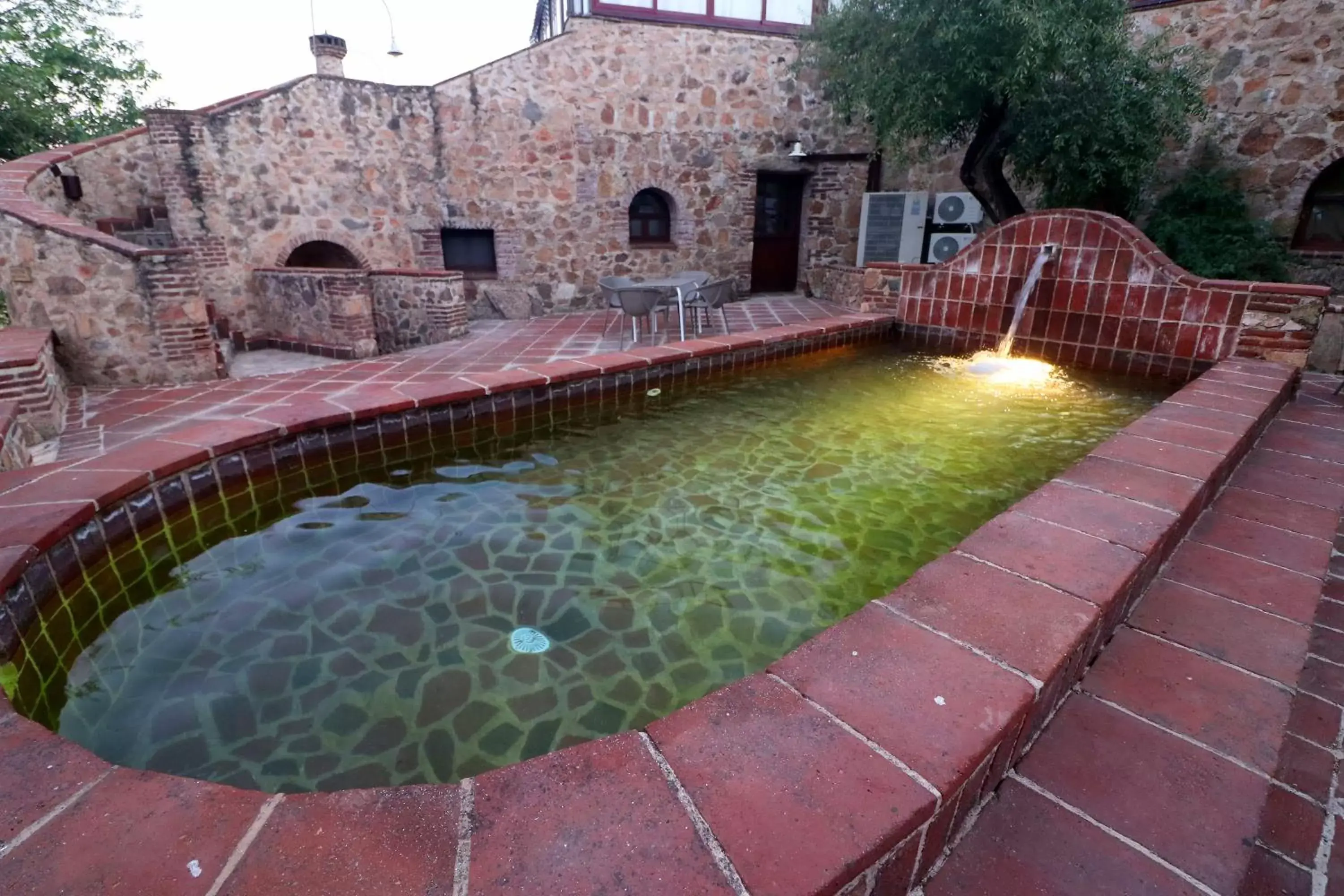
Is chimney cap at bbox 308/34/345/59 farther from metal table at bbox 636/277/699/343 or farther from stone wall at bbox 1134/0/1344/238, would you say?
stone wall at bbox 1134/0/1344/238

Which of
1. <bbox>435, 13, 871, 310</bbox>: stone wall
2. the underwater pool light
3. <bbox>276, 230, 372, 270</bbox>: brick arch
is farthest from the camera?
<bbox>435, 13, 871, 310</bbox>: stone wall

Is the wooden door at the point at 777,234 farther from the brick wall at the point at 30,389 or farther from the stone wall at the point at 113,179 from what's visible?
the brick wall at the point at 30,389

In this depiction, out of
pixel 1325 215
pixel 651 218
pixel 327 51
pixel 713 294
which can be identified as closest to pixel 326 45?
pixel 327 51

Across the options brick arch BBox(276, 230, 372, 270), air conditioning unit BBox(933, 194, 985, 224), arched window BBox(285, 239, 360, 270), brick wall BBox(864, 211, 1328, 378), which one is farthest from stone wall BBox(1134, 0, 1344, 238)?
arched window BBox(285, 239, 360, 270)

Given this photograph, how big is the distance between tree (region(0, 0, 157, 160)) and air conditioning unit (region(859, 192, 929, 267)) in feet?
37.3

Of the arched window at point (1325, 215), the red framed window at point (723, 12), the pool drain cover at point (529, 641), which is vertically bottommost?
the pool drain cover at point (529, 641)

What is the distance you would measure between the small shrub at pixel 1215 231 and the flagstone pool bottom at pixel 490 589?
14.3ft

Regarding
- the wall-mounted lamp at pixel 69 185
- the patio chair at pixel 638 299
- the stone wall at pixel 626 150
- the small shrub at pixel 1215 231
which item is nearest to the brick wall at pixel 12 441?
the patio chair at pixel 638 299

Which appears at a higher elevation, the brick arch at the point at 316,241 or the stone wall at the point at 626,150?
the stone wall at the point at 626,150

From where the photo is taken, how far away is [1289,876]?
1162 mm

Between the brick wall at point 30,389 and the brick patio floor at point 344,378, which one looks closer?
the brick wall at point 30,389

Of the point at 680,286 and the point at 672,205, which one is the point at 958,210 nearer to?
the point at 672,205

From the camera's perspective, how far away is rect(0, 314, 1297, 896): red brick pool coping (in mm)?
931

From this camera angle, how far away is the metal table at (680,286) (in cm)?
618
